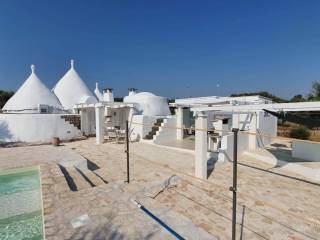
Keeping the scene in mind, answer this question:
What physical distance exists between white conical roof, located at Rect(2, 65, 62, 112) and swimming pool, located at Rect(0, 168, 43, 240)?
12.4m

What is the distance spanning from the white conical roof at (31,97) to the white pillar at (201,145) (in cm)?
1698

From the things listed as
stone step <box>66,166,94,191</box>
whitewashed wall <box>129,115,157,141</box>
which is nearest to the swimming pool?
stone step <box>66,166,94,191</box>

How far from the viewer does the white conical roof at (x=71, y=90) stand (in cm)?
2398

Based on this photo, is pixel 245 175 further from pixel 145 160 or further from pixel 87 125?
pixel 87 125

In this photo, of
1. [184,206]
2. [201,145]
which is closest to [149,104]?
[201,145]

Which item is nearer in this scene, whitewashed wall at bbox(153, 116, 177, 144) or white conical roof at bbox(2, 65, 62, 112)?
whitewashed wall at bbox(153, 116, 177, 144)

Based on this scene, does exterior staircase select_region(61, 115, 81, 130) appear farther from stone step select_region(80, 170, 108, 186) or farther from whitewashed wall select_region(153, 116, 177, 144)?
stone step select_region(80, 170, 108, 186)

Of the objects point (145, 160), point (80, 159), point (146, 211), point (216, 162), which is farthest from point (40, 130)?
point (146, 211)

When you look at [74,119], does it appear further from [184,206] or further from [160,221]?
[160,221]

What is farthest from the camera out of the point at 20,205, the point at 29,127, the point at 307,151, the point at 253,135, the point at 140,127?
the point at 29,127

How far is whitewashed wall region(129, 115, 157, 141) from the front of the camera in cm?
1558

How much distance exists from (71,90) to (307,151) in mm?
23729

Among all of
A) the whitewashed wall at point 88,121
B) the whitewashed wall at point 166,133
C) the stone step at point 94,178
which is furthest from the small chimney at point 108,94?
the stone step at point 94,178

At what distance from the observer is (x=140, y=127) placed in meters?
15.7
